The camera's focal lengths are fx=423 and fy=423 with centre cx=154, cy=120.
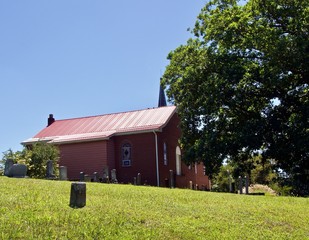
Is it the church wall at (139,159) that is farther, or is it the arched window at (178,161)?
the arched window at (178,161)

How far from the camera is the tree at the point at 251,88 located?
77.2 ft

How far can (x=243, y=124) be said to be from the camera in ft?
84.6

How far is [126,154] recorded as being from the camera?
32.8 meters

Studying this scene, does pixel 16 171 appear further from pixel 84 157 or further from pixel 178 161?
pixel 178 161

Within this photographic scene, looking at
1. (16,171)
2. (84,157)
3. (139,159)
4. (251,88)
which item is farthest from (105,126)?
(16,171)

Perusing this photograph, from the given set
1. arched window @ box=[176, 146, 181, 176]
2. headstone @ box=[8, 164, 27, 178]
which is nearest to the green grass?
headstone @ box=[8, 164, 27, 178]

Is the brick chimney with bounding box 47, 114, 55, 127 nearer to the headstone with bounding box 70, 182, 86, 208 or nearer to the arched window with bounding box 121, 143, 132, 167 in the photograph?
the arched window with bounding box 121, 143, 132, 167

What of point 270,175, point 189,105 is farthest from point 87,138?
point 270,175

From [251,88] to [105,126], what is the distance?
13847mm

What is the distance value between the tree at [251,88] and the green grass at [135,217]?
10.6 metres

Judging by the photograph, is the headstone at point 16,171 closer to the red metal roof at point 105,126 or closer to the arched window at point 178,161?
the red metal roof at point 105,126

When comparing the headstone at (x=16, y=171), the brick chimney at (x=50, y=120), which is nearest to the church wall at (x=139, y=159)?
the brick chimney at (x=50, y=120)

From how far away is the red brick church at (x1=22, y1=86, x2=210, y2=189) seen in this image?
31844 mm

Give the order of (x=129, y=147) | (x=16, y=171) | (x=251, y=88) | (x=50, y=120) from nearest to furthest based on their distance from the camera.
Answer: (x=16, y=171), (x=251, y=88), (x=129, y=147), (x=50, y=120)
